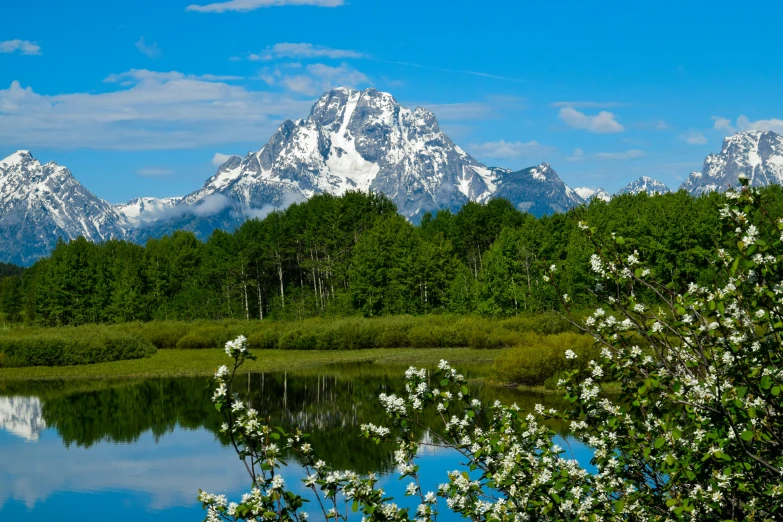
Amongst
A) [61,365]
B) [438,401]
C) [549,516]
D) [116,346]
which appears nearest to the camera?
[549,516]

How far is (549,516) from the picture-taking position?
284 inches

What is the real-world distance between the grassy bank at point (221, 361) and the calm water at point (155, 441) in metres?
2.70

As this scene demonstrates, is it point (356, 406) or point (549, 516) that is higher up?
point (549, 516)

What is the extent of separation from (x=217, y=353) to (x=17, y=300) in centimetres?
6597

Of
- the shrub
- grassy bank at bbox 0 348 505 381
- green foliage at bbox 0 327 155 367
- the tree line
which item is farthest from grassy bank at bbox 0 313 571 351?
the tree line

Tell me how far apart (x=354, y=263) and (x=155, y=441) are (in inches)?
1721

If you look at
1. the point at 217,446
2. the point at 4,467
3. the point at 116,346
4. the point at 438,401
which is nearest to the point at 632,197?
the point at 116,346

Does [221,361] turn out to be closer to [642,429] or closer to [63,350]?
[63,350]

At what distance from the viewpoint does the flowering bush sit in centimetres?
587

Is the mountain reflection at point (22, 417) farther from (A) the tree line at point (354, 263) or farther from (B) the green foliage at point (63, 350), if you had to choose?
(A) the tree line at point (354, 263)

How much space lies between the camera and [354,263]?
7125cm

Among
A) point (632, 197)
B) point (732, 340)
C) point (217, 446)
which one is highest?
point (632, 197)

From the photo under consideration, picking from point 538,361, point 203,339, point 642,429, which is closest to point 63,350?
point 203,339

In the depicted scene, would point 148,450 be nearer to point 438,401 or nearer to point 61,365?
point 438,401
